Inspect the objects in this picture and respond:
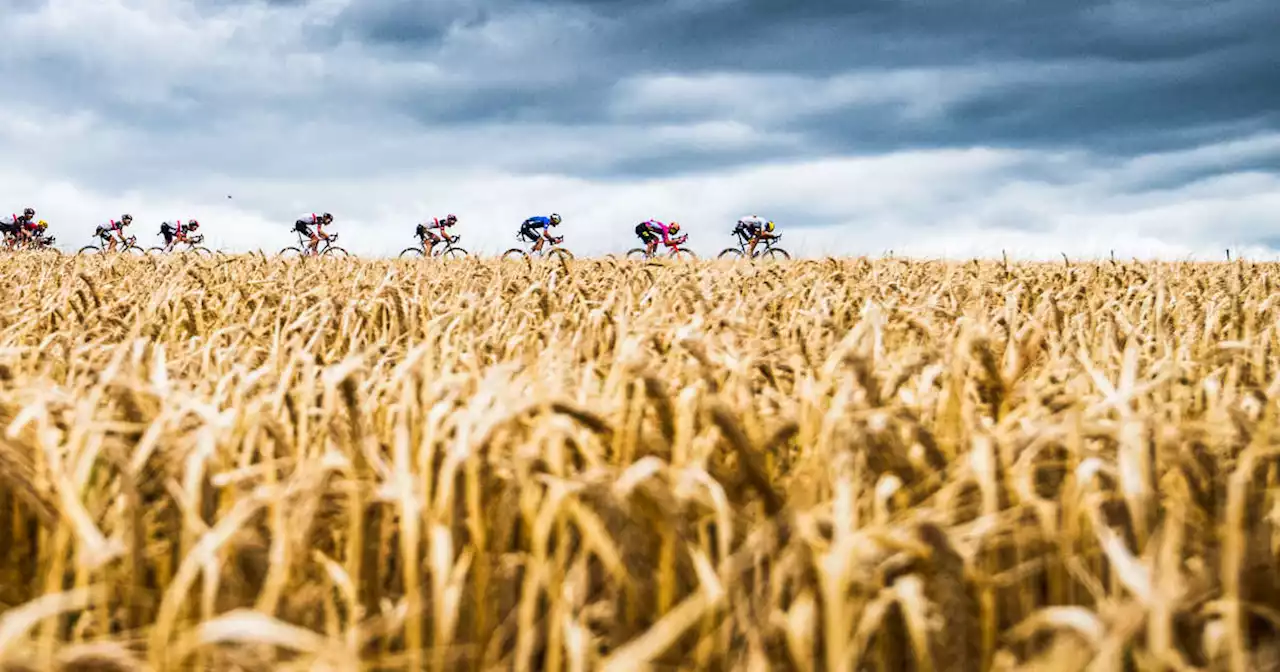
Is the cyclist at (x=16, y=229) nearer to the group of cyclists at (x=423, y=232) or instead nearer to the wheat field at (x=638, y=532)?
the group of cyclists at (x=423, y=232)

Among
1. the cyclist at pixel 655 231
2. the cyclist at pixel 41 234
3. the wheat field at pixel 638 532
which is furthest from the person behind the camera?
the cyclist at pixel 41 234

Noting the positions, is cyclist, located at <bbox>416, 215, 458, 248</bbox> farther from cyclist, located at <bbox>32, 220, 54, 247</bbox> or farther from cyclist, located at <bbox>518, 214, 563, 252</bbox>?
cyclist, located at <bbox>32, 220, 54, 247</bbox>

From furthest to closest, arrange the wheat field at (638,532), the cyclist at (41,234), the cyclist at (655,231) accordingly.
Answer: the cyclist at (41,234) → the cyclist at (655,231) → the wheat field at (638,532)

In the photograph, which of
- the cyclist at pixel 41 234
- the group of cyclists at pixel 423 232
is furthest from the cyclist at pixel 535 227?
the cyclist at pixel 41 234

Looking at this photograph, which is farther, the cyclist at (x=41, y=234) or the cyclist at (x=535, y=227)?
the cyclist at (x=41, y=234)

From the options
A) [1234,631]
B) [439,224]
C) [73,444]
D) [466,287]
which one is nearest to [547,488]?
[73,444]

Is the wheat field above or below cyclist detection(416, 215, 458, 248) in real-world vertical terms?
below

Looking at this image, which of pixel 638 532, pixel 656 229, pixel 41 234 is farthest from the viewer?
pixel 41 234

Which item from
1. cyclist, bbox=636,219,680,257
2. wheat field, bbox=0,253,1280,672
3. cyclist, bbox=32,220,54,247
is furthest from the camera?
cyclist, bbox=32,220,54,247

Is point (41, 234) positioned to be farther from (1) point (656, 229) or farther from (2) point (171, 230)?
(1) point (656, 229)

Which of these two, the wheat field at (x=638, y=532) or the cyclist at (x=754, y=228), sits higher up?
the cyclist at (x=754, y=228)

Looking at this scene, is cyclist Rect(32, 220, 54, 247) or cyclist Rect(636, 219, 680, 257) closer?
cyclist Rect(636, 219, 680, 257)

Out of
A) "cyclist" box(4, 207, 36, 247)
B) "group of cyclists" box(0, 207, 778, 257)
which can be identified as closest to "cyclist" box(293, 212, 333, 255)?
"group of cyclists" box(0, 207, 778, 257)

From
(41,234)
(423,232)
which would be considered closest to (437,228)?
(423,232)
